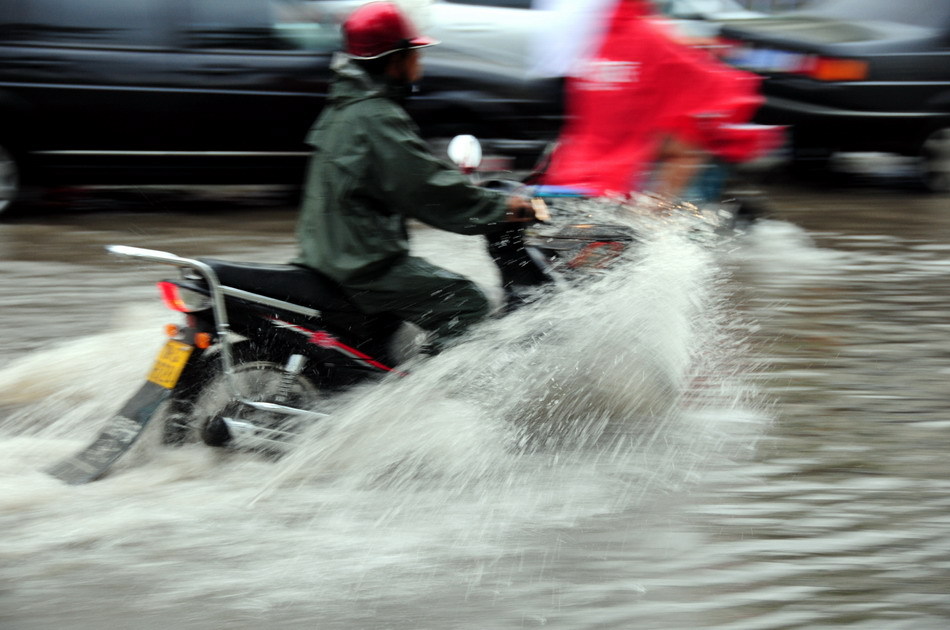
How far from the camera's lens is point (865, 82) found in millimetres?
9414

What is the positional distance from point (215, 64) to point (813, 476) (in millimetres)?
5768

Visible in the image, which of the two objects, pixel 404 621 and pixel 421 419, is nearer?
pixel 404 621

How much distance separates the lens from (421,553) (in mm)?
3674

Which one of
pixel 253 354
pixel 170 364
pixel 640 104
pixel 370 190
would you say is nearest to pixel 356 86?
pixel 370 190

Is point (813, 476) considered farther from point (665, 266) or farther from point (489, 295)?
point (489, 295)

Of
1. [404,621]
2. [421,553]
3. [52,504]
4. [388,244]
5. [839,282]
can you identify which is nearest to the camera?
[404,621]

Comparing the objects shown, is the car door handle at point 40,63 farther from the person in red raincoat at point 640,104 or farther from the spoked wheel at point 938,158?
the spoked wheel at point 938,158

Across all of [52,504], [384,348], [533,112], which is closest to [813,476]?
→ [384,348]

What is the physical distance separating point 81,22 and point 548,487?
568 centimetres

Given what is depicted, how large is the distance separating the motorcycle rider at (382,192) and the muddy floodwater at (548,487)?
1.05ft

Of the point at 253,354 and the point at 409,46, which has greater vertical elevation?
the point at 409,46

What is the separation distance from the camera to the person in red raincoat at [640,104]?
6.20 metres

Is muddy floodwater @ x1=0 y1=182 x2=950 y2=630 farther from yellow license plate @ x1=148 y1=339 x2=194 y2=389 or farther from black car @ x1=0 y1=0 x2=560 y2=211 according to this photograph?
black car @ x1=0 y1=0 x2=560 y2=211

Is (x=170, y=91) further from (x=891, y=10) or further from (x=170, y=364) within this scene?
(x=891, y=10)
